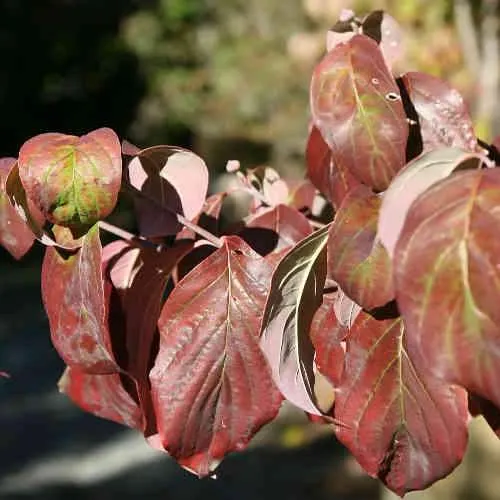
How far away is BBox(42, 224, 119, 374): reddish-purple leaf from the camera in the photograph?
0.72m

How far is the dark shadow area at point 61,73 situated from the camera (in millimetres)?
7910

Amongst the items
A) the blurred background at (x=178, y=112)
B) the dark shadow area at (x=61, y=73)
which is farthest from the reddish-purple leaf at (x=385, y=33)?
the dark shadow area at (x=61, y=73)

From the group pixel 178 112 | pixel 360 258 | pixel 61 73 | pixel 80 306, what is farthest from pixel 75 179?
pixel 178 112

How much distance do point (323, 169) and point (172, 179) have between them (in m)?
0.17

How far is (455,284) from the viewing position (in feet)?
1.75

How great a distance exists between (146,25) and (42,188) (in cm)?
915

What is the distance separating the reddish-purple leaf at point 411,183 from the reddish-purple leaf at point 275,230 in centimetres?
28

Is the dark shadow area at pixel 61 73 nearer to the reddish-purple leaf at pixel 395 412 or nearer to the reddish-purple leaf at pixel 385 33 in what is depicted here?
the reddish-purple leaf at pixel 385 33

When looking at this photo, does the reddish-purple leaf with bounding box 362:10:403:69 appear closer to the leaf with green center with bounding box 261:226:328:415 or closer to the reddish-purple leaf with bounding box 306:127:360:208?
the reddish-purple leaf with bounding box 306:127:360:208

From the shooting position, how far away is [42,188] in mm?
699

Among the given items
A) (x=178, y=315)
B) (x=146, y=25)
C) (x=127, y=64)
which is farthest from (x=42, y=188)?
(x=146, y=25)

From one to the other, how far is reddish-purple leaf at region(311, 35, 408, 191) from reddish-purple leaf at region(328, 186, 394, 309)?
4cm

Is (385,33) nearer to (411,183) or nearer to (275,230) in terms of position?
(275,230)

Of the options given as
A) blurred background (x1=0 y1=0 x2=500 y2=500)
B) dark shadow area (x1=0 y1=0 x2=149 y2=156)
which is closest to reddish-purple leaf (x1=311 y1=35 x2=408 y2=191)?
blurred background (x1=0 y1=0 x2=500 y2=500)
